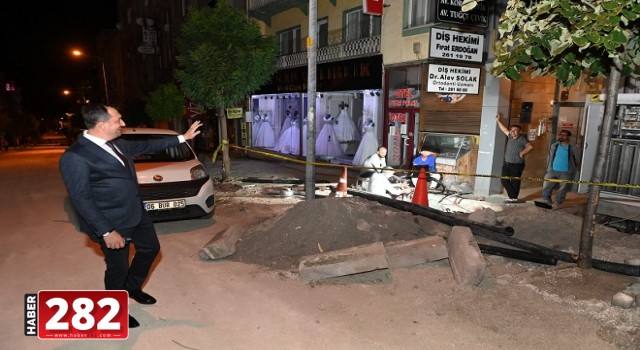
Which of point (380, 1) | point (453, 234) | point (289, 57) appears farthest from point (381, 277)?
point (289, 57)

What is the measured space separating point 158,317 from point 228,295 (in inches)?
31.5

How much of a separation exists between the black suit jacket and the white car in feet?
A: 9.63

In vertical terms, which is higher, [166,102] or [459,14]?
[459,14]

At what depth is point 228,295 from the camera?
468cm

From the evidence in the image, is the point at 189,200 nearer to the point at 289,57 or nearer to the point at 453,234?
the point at 453,234

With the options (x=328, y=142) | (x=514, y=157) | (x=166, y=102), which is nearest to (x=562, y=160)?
(x=514, y=157)

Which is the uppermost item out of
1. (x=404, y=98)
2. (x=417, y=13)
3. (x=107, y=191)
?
(x=417, y=13)

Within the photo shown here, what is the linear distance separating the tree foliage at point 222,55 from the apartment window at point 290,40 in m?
7.07

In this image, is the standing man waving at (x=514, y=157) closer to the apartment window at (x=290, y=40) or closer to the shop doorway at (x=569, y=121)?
the shop doorway at (x=569, y=121)

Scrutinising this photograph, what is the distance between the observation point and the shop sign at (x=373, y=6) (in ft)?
40.0

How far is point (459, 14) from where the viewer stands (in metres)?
10.5

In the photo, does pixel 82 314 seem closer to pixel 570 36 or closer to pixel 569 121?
pixel 570 36

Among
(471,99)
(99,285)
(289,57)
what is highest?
(289,57)

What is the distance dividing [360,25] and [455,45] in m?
5.06
